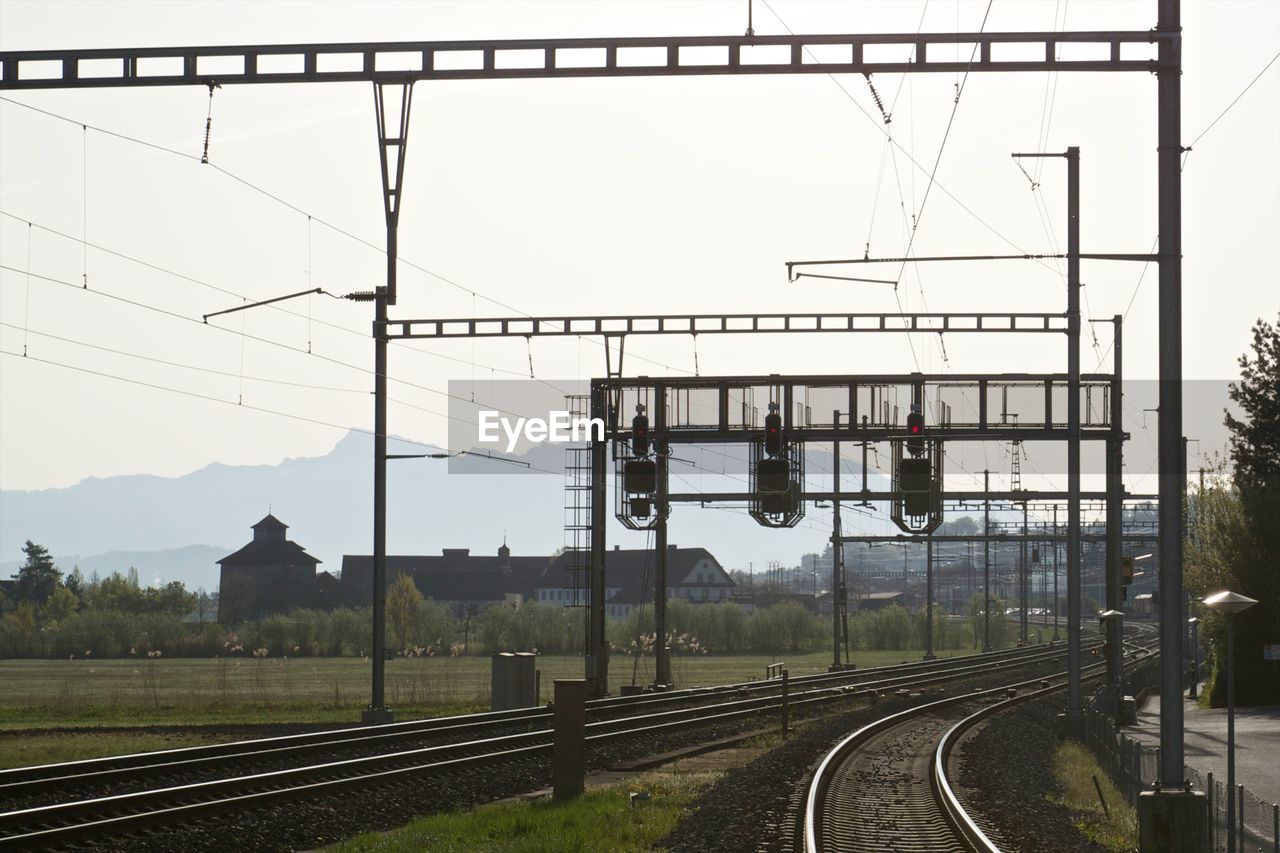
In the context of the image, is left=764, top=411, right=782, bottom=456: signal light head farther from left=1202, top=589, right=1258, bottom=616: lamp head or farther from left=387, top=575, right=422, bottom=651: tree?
left=387, top=575, right=422, bottom=651: tree

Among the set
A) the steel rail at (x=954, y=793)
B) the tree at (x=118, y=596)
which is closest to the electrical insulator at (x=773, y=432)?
the steel rail at (x=954, y=793)

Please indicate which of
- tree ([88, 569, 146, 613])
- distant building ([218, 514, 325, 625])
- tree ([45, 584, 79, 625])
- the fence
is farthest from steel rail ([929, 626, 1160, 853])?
distant building ([218, 514, 325, 625])

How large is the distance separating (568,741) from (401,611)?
91743mm

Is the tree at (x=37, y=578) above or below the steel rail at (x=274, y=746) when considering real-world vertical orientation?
below

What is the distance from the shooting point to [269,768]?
2400 cm

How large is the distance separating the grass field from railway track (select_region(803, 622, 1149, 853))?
14.3 m

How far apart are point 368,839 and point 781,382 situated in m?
30.1

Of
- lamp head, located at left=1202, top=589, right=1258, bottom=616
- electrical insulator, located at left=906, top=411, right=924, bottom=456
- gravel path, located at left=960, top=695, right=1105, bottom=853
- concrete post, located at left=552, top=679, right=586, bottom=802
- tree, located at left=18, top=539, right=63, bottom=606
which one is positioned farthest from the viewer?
tree, located at left=18, top=539, right=63, bottom=606

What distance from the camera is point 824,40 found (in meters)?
17.0

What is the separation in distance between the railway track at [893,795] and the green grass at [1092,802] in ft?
5.14

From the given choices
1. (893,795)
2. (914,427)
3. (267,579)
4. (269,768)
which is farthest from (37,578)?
(893,795)

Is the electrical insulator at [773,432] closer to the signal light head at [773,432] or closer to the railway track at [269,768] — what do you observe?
the signal light head at [773,432]

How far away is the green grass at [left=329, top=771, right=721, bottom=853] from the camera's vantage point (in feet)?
55.5

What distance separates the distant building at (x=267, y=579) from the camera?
16925 cm
